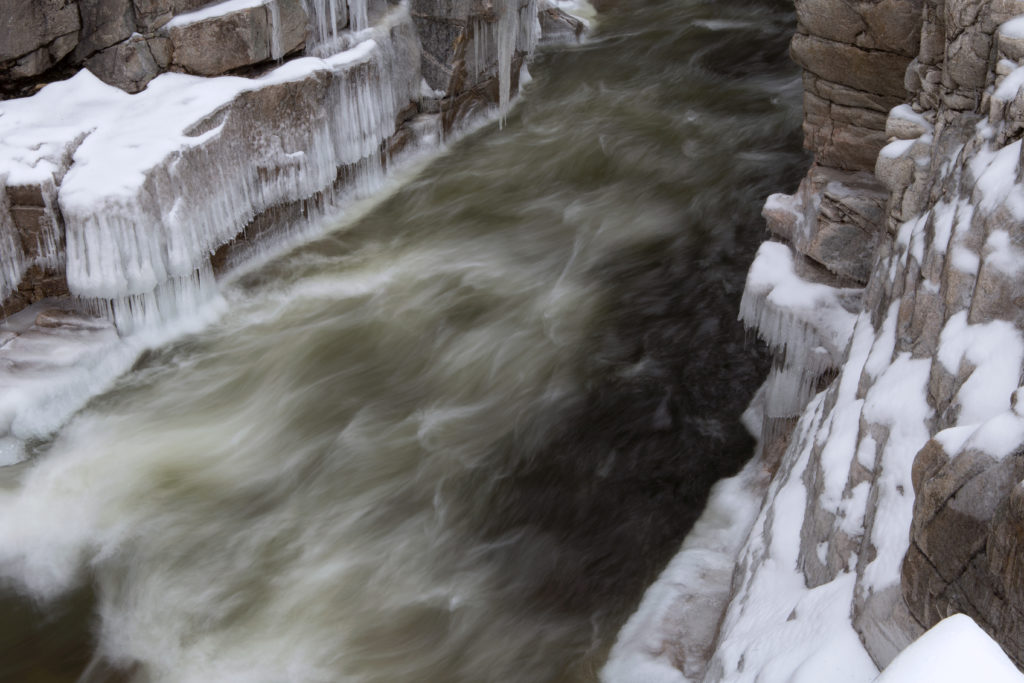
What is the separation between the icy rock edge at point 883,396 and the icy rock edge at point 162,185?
3.53 meters

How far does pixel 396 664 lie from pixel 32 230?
3476 millimetres

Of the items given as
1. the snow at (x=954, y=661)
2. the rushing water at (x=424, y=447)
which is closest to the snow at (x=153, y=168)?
the rushing water at (x=424, y=447)

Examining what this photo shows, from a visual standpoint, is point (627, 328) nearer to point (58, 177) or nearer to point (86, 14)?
point (58, 177)

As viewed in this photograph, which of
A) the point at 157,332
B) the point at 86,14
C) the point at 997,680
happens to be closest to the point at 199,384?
the point at 157,332

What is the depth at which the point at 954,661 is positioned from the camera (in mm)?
1301

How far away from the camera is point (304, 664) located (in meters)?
4.36

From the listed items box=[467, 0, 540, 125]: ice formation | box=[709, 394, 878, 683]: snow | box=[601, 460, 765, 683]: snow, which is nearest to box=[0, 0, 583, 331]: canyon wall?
box=[467, 0, 540, 125]: ice formation

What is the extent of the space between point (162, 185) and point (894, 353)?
4.59m

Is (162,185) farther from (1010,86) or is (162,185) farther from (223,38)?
(1010,86)

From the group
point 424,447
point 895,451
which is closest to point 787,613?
point 895,451

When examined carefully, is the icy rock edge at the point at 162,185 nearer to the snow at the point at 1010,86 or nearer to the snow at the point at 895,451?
the snow at the point at 895,451

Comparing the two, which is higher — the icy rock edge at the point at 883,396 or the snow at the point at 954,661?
the snow at the point at 954,661

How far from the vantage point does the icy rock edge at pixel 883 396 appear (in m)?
2.24

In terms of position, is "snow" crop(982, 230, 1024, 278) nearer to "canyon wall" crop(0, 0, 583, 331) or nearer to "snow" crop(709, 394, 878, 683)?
"snow" crop(709, 394, 878, 683)
